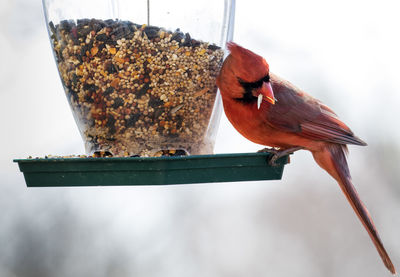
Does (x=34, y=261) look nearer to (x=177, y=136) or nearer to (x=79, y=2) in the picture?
(x=177, y=136)

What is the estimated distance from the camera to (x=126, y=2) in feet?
7.46

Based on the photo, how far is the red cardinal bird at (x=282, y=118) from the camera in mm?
2299

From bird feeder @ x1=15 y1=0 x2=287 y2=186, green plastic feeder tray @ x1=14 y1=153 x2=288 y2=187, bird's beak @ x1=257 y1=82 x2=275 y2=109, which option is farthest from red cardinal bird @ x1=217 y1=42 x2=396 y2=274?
green plastic feeder tray @ x1=14 y1=153 x2=288 y2=187

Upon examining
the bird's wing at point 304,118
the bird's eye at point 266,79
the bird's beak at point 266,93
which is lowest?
the bird's wing at point 304,118

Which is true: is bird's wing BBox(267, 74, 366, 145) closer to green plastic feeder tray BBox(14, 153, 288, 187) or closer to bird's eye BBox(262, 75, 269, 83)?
bird's eye BBox(262, 75, 269, 83)

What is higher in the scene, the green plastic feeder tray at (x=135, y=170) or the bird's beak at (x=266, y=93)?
the bird's beak at (x=266, y=93)

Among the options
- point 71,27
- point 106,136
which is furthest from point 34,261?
point 71,27

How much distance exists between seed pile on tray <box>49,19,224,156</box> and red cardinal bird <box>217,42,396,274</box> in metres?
0.14

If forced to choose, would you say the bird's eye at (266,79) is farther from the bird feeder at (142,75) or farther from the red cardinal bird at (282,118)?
the bird feeder at (142,75)

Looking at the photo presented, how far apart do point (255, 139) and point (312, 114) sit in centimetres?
30

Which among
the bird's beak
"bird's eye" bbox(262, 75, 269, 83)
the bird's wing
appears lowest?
the bird's wing

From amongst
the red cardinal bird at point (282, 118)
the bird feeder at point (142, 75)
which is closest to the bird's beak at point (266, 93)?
the red cardinal bird at point (282, 118)

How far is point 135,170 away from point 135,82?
42cm

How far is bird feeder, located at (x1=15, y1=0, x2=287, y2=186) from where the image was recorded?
228cm
